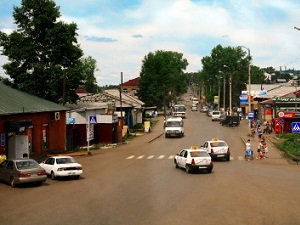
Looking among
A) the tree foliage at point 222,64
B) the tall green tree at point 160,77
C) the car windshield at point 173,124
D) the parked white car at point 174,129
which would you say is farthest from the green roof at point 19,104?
the tree foliage at point 222,64

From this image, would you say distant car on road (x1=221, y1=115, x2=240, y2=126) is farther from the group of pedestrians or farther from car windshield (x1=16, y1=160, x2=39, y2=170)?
car windshield (x1=16, y1=160, x2=39, y2=170)

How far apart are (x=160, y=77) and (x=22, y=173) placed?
116 metres

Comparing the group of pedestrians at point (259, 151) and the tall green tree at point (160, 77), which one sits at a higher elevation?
the tall green tree at point (160, 77)

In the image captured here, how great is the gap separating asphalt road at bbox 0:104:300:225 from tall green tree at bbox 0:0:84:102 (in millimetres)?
18962

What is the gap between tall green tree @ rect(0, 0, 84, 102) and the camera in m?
50.7

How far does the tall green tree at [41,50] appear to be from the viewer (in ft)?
166

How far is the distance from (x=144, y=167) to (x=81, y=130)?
20181 mm

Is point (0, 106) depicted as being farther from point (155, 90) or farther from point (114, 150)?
point (155, 90)

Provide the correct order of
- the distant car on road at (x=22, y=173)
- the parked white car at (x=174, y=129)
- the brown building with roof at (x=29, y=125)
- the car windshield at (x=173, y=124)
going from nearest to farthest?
the distant car on road at (x=22, y=173) → the brown building with roof at (x=29, y=125) → the parked white car at (x=174, y=129) → the car windshield at (x=173, y=124)

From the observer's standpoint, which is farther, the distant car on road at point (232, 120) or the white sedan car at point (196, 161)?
the distant car on road at point (232, 120)

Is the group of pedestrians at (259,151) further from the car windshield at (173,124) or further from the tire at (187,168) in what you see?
the car windshield at (173,124)

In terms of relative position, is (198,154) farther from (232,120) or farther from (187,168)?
(232,120)

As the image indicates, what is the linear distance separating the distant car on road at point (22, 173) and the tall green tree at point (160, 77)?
89.1 metres

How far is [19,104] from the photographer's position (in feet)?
126
